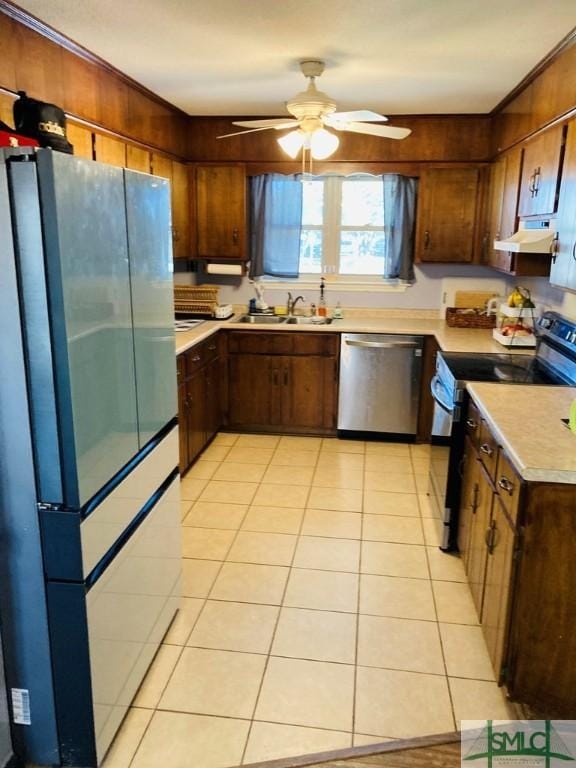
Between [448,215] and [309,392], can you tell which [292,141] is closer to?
[448,215]

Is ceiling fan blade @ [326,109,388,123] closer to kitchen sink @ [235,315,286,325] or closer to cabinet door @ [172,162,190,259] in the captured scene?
cabinet door @ [172,162,190,259]

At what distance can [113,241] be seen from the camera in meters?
1.75

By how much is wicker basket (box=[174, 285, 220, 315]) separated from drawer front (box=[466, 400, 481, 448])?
100 inches

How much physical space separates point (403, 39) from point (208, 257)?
8.13 ft

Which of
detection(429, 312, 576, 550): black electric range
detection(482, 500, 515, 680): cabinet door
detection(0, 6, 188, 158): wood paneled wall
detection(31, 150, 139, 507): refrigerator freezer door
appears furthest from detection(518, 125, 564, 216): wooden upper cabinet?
detection(0, 6, 188, 158): wood paneled wall

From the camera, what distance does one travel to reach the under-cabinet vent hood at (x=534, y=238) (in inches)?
108

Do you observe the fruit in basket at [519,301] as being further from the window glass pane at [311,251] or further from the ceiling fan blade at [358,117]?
the window glass pane at [311,251]

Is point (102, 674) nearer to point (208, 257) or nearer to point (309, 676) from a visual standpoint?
point (309, 676)

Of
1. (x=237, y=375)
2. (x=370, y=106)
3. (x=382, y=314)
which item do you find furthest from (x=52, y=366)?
(x=382, y=314)

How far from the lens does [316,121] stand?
3.11 meters

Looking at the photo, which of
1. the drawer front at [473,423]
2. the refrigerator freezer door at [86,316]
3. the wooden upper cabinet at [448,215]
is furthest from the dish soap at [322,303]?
the refrigerator freezer door at [86,316]

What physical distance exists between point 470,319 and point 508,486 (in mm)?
2699

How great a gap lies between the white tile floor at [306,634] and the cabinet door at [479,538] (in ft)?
0.56

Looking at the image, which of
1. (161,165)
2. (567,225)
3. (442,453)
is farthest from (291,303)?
(567,225)
